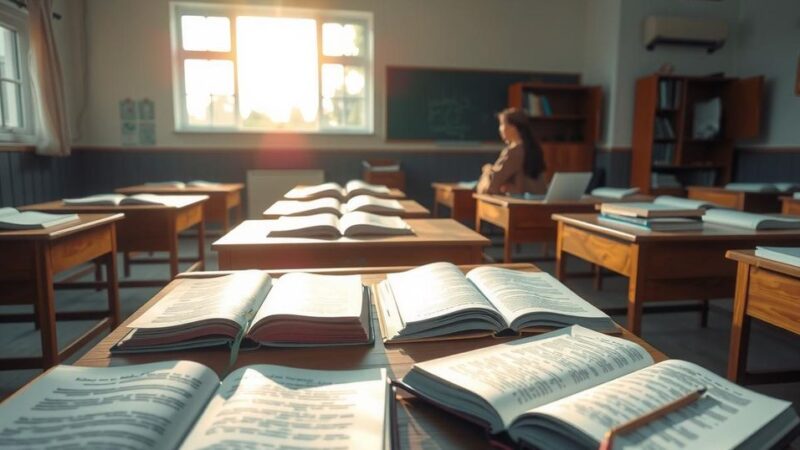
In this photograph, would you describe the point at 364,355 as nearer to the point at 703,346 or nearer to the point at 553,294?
the point at 553,294

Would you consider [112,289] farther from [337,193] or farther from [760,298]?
[760,298]

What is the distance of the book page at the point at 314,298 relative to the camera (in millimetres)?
780

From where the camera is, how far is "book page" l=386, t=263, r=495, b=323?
81 cm

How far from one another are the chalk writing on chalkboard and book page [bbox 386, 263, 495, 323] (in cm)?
517

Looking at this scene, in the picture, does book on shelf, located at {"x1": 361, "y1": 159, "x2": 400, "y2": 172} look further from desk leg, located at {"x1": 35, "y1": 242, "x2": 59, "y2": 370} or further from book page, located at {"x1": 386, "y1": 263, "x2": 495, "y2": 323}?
book page, located at {"x1": 386, "y1": 263, "x2": 495, "y2": 323}

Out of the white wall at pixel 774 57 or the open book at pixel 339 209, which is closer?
the open book at pixel 339 209

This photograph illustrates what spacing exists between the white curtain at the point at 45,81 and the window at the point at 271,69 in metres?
1.33

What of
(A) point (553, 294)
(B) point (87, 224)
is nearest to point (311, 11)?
(B) point (87, 224)

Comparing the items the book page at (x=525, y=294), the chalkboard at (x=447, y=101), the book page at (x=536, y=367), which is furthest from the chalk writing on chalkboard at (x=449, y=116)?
the book page at (x=536, y=367)

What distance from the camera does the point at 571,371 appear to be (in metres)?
0.61

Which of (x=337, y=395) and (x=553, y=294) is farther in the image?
→ (x=553, y=294)

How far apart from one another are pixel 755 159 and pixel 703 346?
13.2ft

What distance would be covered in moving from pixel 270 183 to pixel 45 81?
7.39 feet

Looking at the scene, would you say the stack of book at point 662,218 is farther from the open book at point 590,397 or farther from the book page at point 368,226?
the open book at point 590,397
